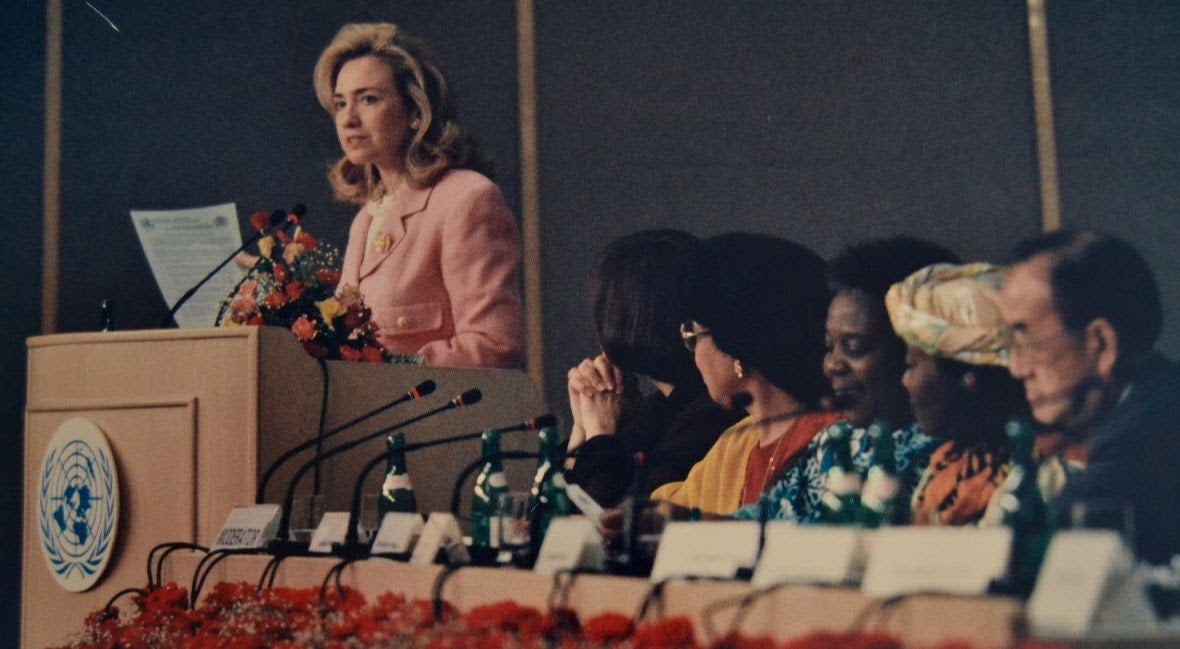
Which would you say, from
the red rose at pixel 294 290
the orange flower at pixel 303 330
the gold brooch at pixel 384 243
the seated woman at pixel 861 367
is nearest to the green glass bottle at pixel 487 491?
the seated woman at pixel 861 367

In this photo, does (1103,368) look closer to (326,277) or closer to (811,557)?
(811,557)

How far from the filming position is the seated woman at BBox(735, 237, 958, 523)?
2.77 m

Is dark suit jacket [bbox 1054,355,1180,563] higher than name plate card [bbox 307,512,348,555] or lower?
higher

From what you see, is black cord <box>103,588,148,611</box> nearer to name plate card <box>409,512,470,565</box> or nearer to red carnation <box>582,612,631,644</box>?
name plate card <box>409,512,470,565</box>

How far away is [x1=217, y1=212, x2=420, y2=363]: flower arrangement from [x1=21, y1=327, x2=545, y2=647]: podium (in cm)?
8

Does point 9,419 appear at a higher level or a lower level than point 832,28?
lower

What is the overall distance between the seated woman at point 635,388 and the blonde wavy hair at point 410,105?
2.16 ft

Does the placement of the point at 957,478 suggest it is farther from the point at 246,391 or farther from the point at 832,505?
the point at 246,391

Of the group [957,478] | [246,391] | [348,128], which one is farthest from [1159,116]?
[348,128]

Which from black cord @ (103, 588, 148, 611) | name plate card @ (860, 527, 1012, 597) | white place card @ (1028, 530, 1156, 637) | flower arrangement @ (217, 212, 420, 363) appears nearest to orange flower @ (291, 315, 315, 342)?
flower arrangement @ (217, 212, 420, 363)

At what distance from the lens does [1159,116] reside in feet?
9.00

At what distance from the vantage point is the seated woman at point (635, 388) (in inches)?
134

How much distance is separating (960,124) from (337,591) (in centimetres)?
165

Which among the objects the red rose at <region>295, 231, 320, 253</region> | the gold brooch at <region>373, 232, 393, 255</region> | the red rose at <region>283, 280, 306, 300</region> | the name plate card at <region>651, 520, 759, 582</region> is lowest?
Answer: the name plate card at <region>651, 520, 759, 582</region>
